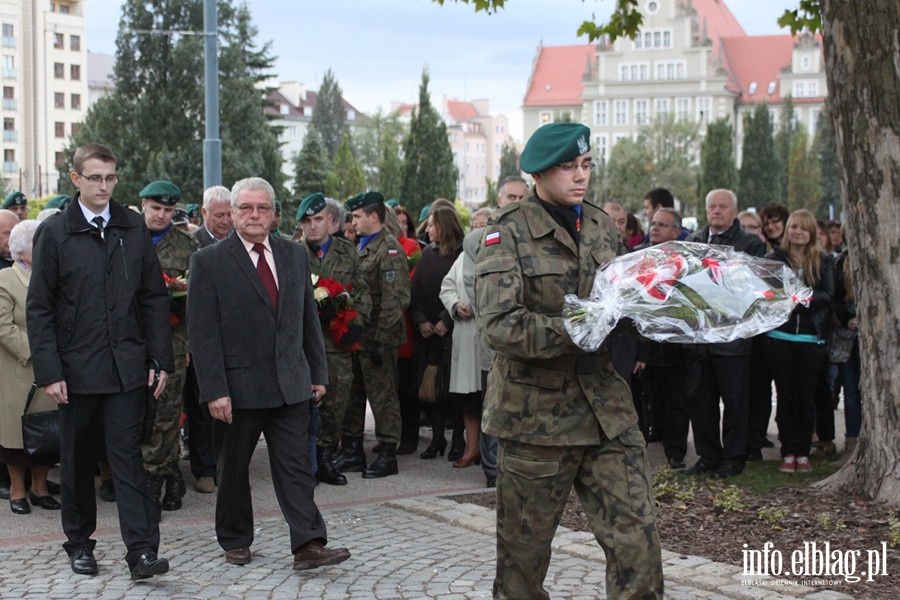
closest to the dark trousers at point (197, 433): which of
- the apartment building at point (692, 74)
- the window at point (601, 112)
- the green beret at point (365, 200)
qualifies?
the green beret at point (365, 200)

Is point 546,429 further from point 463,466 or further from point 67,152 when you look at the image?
point 67,152

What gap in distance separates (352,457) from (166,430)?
6.37 ft

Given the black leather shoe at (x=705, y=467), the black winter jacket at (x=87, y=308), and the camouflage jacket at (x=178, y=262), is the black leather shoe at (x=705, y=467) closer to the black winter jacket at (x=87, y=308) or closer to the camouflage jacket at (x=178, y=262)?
the camouflage jacket at (x=178, y=262)

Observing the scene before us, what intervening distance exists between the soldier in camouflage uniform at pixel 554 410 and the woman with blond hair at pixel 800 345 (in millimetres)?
5197

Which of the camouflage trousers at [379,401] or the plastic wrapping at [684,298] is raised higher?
the plastic wrapping at [684,298]

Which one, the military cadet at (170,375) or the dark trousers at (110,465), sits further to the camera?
the military cadet at (170,375)

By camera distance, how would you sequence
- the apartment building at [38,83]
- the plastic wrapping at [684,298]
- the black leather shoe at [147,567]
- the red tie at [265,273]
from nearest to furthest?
the plastic wrapping at [684,298] < the black leather shoe at [147,567] < the red tie at [265,273] < the apartment building at [38,83]

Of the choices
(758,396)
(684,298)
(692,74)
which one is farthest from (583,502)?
(692,74)

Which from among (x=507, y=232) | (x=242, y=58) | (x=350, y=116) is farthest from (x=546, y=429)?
(x=350, y=116)

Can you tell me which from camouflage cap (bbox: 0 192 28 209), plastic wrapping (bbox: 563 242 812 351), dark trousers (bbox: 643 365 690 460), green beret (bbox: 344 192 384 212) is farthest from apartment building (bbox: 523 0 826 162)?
plastic wrapping (bbox: 563 242 812 351)

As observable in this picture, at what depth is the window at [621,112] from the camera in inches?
5246

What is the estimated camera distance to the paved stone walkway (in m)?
6.28

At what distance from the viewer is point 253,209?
22.8 feet

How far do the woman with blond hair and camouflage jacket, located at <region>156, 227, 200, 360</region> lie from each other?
4.48 m
